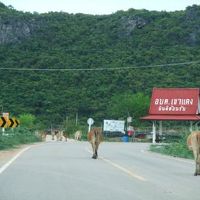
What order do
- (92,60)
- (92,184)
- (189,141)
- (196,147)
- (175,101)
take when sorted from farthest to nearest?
(92,60), (175,101), (189,141), (196,147), (92,184)

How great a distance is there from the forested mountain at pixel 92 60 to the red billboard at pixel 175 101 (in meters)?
21.4

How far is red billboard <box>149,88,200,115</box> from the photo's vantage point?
63.9m

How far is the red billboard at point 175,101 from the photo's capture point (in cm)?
6391

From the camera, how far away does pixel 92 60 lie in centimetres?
10400

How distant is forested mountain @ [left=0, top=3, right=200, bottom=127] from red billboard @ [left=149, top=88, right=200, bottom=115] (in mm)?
21416

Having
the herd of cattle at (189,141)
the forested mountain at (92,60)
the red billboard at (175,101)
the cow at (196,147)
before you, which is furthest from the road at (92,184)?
the forested mountain at (92,60)

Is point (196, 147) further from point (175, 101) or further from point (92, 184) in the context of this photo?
point (175, 101)

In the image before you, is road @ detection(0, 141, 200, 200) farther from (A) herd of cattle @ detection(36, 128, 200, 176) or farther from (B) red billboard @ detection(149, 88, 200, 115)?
(B) red billboard @ detection(149, 88, 200, 115)

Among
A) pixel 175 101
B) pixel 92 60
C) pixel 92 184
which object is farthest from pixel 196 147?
pixel 92 60

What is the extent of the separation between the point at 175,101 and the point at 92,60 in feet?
132

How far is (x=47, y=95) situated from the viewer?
92188 mm

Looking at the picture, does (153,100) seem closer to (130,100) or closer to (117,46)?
(130,100)

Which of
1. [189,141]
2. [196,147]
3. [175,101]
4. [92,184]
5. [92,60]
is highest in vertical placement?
[92,60]

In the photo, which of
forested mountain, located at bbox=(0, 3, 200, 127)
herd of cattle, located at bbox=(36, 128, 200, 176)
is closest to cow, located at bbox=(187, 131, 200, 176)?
herd of cattle, located at bbox=(36, 128, 200, 176)
